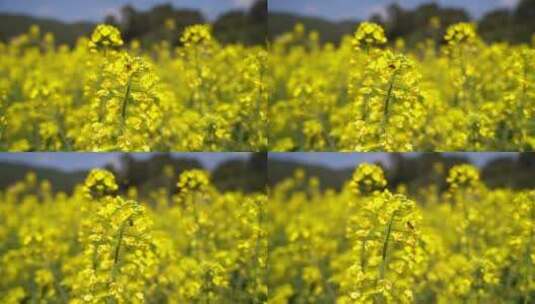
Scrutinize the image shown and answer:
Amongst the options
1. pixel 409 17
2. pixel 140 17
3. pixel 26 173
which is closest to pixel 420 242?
pixel 409 17

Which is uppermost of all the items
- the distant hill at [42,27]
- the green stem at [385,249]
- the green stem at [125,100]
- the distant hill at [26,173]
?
the distant hill at [42,27]

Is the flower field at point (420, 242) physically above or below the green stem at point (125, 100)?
below

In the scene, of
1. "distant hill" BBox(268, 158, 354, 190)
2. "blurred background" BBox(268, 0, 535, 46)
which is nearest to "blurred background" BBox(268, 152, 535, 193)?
"distant hill" BBox(268, 158, 354, 190)

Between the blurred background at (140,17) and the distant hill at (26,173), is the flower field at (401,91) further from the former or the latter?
the distant hill at (26,173)

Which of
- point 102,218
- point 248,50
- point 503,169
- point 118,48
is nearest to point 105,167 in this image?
point 102,218

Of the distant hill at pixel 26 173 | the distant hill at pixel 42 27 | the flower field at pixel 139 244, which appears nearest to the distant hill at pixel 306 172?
the flower field at pixel 139 244

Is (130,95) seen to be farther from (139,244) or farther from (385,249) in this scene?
(385,249)

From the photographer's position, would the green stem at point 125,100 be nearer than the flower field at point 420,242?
Yes
